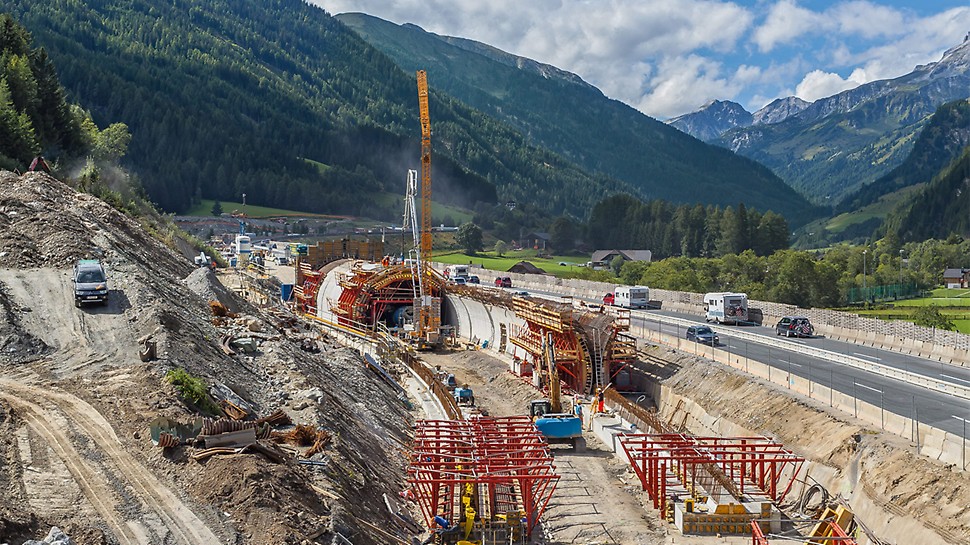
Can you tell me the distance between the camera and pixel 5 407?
73.0ft

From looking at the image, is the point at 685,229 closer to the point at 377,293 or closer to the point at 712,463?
the point at 377,293

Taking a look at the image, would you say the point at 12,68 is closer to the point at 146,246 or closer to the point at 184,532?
the point at 146,246

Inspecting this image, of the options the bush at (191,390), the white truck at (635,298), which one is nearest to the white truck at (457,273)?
the white truck at (635,298)

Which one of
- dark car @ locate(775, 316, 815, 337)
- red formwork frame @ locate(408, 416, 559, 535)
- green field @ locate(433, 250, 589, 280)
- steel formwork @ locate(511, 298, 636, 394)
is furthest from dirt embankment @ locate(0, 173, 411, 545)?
green field @ locate(433, 250, 589, 280)

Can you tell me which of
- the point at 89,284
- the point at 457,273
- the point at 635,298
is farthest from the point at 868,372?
the point at 457,273

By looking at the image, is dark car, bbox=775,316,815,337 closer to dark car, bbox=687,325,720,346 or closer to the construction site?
dark car, bbox=687,325,720,346

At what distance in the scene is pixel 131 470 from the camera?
19844 mm

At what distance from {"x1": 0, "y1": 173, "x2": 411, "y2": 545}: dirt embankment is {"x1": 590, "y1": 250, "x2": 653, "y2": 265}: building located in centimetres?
11249

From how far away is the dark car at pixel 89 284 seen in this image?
32.0 m

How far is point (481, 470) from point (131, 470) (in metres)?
11.9

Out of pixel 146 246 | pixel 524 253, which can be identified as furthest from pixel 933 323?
pixel 524 253

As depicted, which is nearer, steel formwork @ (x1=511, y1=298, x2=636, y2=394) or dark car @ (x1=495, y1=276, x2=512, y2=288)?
steel formwork @ (x1=511, y1=298, x2=636, y2=394)

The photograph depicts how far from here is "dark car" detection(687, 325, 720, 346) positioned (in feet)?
171

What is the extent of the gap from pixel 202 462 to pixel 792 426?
23767mm
